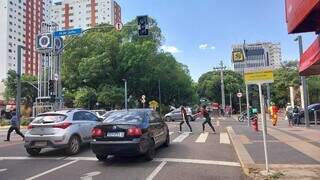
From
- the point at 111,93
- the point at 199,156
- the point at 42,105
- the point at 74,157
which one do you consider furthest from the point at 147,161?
the point at 111,93

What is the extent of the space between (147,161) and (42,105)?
38.3 metres

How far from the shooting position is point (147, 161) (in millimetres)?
12383

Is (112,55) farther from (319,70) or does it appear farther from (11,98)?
(319,70)

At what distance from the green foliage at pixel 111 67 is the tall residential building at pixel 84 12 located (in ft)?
167

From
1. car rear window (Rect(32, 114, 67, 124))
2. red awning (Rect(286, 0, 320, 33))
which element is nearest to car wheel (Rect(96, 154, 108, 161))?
car rear window (Rect(32, 114, 67, 124))

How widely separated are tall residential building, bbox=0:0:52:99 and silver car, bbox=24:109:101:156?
9609 centimetres

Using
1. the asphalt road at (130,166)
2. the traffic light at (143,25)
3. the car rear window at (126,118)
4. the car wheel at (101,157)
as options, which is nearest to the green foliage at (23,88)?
the traffic light at (143,25)

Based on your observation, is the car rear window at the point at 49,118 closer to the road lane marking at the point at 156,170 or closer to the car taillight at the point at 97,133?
the car taillight at the point at 97,133

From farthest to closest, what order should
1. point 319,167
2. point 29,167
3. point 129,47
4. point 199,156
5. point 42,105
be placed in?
point 129,47 → point 42,105 → point 199,156 → point 29,167 → point 319,167

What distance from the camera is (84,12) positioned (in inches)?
4894

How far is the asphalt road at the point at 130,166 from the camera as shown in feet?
33.5

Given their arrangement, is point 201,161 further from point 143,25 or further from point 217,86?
point 217,86

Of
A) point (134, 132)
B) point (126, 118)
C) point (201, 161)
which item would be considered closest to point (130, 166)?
point (134, 132)

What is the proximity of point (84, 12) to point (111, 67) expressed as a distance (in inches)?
2612
